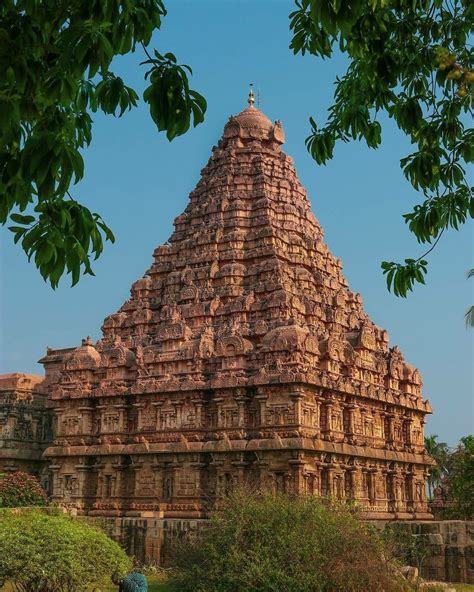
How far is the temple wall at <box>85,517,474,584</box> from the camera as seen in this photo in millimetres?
23375

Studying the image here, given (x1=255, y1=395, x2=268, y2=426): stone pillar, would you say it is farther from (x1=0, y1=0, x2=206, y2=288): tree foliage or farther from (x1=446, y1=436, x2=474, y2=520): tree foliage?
(x1=0, y1=0, x2=206, y2=288): tree foliage

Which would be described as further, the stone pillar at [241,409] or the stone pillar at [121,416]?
the stone pillar at [121,416]

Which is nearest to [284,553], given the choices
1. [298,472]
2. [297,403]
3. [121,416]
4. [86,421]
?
[298,472]

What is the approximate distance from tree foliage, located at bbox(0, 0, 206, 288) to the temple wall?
18957 mm

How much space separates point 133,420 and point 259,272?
8447 mm

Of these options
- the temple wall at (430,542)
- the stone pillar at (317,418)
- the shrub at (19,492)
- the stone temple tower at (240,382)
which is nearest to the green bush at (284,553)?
the temple wall at (430,542)

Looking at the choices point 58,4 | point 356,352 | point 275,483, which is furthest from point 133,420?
point 58,4

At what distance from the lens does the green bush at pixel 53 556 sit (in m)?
17.7

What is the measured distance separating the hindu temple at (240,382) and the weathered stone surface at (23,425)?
142 inches

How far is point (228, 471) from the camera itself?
2964cm

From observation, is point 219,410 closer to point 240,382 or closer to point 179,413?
point 240,382

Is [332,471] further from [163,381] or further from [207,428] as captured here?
[163,381]

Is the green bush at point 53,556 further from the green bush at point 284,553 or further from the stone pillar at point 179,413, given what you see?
the stone pillar at point 179,413

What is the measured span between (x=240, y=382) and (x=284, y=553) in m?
13.5
